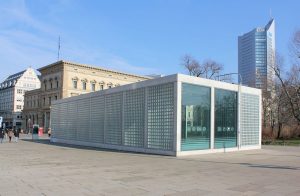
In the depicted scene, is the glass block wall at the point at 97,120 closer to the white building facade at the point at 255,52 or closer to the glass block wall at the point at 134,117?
the glass block wall at the point at 134,117

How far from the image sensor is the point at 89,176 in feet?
44.4

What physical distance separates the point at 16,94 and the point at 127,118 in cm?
12031

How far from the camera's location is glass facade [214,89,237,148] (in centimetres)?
2705

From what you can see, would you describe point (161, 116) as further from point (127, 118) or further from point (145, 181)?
point (145, 181)

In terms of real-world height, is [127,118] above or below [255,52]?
below

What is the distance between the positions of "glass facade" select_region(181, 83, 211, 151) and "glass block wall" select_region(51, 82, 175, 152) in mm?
815

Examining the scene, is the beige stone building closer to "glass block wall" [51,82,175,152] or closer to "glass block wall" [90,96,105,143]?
"glass block wall" [51,82,175,152]

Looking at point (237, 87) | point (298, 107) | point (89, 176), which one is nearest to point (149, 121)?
point (237, 87)

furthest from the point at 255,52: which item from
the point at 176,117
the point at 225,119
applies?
the point at 176,117

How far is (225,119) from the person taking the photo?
2794 centimetres

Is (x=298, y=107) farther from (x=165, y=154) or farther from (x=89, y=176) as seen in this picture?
(x=89, y=176)

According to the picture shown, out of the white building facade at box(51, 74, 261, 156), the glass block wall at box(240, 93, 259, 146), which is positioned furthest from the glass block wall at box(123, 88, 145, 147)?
the glass block wall at box(240, 93, 259, 146)

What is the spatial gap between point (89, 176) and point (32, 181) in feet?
6.90

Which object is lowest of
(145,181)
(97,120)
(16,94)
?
(145,181)
